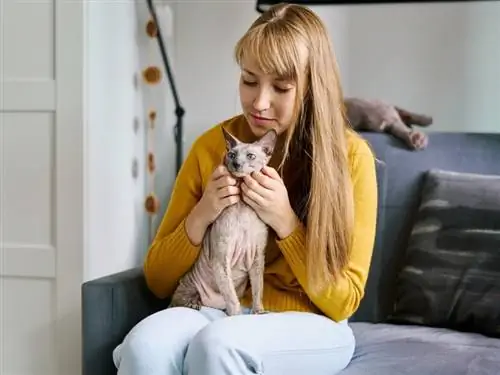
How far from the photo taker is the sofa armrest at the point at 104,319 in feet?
4.06

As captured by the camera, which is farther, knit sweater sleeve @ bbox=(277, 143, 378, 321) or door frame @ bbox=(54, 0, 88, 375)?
door frame @ bbox=(54, 0, 88, 375)

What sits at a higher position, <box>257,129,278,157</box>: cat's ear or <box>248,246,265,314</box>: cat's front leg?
<box>257,129,278,157</box>: cat's ear

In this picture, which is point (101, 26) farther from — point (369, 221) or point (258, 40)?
point (369, 221)

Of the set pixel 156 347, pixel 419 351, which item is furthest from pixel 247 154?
pixel 419 351

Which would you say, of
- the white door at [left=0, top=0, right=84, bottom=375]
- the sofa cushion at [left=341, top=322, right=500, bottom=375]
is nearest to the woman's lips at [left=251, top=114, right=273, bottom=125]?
the sofa cushion at [left=341, top=322, right=500, bottom=375]

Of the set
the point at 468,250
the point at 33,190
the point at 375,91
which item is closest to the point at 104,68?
the point at 33,190

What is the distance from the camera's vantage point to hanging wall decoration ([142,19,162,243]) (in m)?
1.99

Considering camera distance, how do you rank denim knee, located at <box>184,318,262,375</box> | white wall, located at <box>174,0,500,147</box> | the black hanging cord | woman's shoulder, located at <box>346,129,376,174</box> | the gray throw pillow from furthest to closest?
1. white wall, located at <box>174,0,500,147</box>
2. the black hanging cord
3. the gray throw pillow
4. woman's shoulder, located at <box>346,129,376,174</box>
5. denim knee, located at <box>184,318,262,375</box>

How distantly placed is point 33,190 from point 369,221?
0.88 meters

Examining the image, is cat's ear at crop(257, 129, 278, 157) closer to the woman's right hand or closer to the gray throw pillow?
the woman's right hand

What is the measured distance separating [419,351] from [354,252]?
25 cm

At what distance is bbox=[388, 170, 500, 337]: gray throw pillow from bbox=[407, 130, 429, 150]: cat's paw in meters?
0.12

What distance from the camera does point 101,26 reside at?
1725 mm

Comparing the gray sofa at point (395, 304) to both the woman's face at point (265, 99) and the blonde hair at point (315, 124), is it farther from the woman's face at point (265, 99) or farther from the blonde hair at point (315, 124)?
the woman's face at point (265, 99)
